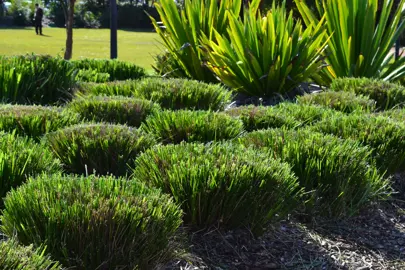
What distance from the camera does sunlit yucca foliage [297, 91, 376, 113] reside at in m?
6.59

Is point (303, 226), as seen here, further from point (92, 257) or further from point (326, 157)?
point (92, 257)

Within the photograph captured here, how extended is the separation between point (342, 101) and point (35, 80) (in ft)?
10.2

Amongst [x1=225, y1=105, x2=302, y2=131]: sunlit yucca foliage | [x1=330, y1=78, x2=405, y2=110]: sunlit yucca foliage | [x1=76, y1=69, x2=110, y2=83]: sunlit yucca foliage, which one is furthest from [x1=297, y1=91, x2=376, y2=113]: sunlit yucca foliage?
[x1=76, y1=69, x2=110, y2=83]: sunlit yucca foliage

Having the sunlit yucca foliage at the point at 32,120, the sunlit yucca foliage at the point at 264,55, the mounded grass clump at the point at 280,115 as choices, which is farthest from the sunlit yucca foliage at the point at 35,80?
the mounded grass clump at the point at 280,115

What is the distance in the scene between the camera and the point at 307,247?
4.09 meters

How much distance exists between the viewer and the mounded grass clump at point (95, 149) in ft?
14.9

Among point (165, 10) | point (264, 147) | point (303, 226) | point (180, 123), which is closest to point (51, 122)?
point (180, 123)

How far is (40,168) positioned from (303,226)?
1.67m

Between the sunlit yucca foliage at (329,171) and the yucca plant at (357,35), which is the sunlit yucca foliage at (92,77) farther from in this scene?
the sunlit yucca foliage at (329,171)

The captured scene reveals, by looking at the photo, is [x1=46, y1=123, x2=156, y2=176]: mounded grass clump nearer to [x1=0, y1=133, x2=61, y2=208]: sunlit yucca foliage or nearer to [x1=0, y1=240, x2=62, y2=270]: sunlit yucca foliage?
[x1=0, y1=133, x2=61, y2=208]: sunlit yucca foliage

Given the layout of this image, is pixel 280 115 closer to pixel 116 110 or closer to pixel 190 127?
pixel 190 127

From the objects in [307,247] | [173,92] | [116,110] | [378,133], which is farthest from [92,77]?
[307,247]

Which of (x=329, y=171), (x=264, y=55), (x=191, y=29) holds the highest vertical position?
(x=191, y=29)

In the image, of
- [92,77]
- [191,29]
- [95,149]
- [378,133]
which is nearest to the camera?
[95,149]
